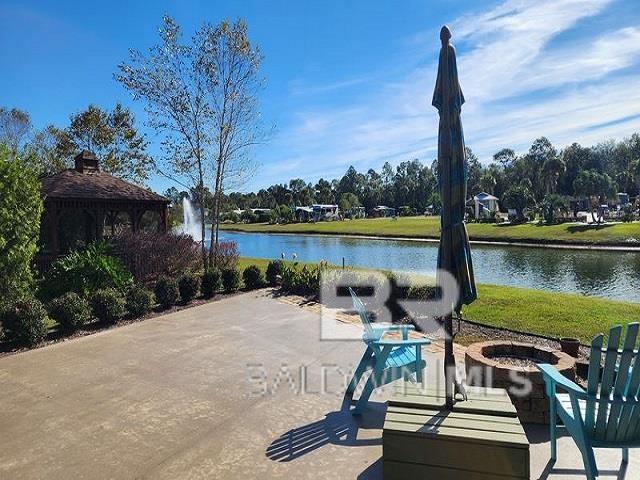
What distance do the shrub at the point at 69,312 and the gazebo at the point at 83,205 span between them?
20.8 ft

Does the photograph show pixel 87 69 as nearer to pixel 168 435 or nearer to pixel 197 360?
pixel 197 360

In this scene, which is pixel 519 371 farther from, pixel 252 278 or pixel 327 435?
pixel 252 278

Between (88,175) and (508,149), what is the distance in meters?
76.7

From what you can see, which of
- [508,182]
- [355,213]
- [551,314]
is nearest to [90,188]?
[551,314]

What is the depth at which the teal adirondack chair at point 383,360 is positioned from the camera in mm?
3236

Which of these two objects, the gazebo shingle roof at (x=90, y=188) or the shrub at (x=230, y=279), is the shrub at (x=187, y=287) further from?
the gazebo shingle roof at (x=90, y=188)

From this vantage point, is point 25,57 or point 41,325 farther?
point 25,57

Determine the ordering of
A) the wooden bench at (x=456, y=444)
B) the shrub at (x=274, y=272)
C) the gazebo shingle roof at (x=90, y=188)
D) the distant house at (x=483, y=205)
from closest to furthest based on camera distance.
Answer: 1. the wooden bench at (x=456, y=444)
2. the shrub at (x=274, y=272)
3. the gazebo shingle roof at (x=90, y=188)
4. the distant house at (x=483, y=205)

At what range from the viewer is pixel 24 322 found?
5.25 meters

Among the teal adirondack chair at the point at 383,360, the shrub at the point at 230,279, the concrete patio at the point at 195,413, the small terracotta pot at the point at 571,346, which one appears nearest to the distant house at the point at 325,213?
the shrub at the point at 230,279

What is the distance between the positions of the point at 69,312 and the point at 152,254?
15.9 feet

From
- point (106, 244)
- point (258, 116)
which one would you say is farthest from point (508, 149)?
point (106, 244)

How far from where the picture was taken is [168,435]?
3057 millimetres

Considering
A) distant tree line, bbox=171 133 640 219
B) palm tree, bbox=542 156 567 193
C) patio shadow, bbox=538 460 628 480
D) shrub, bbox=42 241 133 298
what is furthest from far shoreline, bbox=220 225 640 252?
palm tree, bbox=542 156 567 193
